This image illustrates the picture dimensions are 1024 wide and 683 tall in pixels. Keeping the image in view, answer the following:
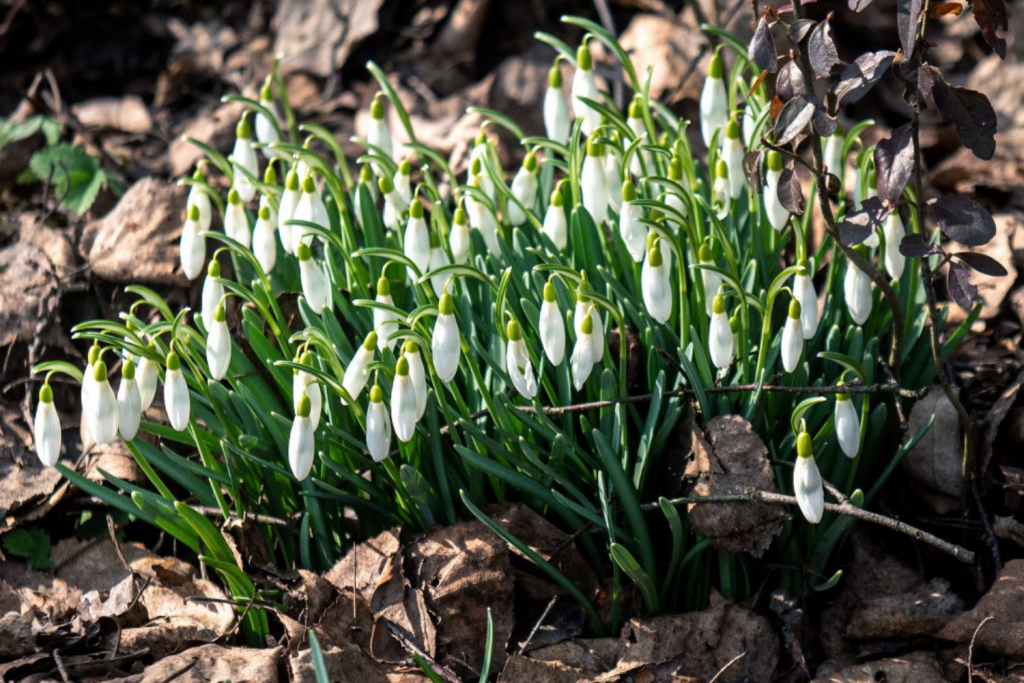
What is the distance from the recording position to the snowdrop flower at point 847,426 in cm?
210

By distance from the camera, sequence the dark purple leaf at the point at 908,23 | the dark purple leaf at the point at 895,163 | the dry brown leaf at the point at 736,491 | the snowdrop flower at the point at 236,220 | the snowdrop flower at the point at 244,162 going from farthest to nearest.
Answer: the snowdrop flower at the point at 244,162, the snowdrop flower at the point at 236,220, the dry brown leaf at the point at 736,491, the dark purple leaf at the point at 895,163, the dark purple leaf at the point at 908,23

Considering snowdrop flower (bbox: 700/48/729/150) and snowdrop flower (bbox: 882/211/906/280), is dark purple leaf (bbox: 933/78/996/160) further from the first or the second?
snowdrop flower (bbox: 700/48/729/150)

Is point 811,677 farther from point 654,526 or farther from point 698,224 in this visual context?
point 698,224

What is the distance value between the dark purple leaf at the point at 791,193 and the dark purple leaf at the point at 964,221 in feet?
0.85

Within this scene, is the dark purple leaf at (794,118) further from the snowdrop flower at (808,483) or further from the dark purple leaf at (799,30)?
the snowdrop flower at (808,483)

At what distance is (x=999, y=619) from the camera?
225cm

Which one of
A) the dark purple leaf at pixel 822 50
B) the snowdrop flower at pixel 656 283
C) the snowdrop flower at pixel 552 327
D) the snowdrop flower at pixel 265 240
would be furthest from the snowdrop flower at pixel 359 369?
the dark purple leaf at pixel 822 50

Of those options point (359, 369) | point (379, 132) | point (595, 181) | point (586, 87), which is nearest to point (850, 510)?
point (595, 181)

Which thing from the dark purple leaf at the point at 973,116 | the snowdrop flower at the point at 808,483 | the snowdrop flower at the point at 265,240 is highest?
the dark purple leaf at the point at 973,116

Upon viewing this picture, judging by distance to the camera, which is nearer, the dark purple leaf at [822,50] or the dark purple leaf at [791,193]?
the dark purple leaf at [822,50]

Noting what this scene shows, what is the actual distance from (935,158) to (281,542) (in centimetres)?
294

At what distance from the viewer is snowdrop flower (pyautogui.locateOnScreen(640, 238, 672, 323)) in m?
2.17

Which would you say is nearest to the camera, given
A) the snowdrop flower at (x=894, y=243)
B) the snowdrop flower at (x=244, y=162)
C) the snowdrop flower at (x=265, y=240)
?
the snowdrop flower at (x=894, y=243)

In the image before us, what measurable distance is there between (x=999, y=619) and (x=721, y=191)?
1134 mm
